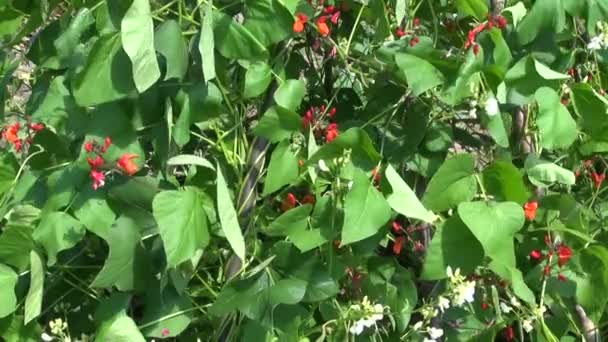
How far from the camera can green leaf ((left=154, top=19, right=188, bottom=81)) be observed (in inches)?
46.4

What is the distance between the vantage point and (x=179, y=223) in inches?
45.8

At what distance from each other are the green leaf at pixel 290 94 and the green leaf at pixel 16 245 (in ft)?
1.29

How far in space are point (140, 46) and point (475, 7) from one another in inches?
18.7

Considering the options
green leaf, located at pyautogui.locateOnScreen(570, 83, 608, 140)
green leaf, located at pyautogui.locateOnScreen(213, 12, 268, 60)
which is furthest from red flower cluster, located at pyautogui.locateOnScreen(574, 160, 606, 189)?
green leaf, located at pyautogui.locateOnScreen(213, 12, 268, 60)

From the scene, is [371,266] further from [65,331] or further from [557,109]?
[65,331]

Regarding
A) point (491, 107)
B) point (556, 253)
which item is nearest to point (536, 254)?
point (556, 253)

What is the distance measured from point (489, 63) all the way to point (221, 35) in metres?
0.36

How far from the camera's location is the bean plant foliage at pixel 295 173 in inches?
47.6

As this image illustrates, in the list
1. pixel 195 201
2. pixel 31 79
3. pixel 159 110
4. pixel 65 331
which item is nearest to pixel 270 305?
pixel 195 201

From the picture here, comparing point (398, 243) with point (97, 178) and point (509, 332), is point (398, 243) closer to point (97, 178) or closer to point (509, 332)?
point (509, 332)

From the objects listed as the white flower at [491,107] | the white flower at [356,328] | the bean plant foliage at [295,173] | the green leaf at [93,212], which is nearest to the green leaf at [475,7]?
the bean plant foliage at [295,173]

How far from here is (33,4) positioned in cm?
150

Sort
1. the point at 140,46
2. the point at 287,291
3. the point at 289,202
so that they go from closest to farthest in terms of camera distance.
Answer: the point at 140,46
the point at 287,291
the point at 289,202

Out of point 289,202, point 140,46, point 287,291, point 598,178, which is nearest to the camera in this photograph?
point 140,46
